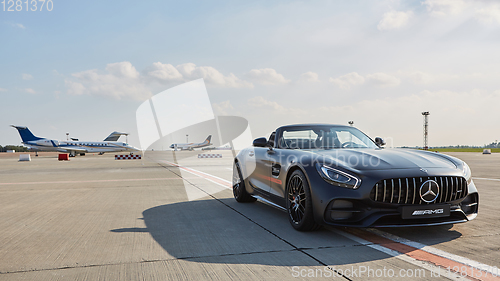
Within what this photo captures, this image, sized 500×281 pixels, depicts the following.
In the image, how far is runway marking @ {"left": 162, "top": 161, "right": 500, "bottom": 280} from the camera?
2.98m

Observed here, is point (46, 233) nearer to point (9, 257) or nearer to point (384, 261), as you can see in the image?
point (9, 257)

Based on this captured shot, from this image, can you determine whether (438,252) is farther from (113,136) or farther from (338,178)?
(113,136)

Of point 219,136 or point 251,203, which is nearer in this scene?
point 251,203

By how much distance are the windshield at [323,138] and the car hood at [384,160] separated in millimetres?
838

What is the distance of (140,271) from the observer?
3174 mm

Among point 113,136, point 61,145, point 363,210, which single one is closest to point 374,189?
point 363,210

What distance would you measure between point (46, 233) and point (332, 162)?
3820mm

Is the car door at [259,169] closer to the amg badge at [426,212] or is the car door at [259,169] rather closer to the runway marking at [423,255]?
the runway marking at [423,255]

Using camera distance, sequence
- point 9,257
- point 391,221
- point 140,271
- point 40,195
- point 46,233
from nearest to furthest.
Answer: point 140,271, point 9,257, point 391,221, point 46,233, point 40,195

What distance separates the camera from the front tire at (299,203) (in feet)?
14.2

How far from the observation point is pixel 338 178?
13.4ft

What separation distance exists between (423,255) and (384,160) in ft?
3.99

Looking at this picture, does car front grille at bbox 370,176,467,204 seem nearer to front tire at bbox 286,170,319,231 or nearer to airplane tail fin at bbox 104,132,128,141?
front tire at bbox 286,170,319,231

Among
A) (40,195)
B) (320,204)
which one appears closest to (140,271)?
(320,204)
